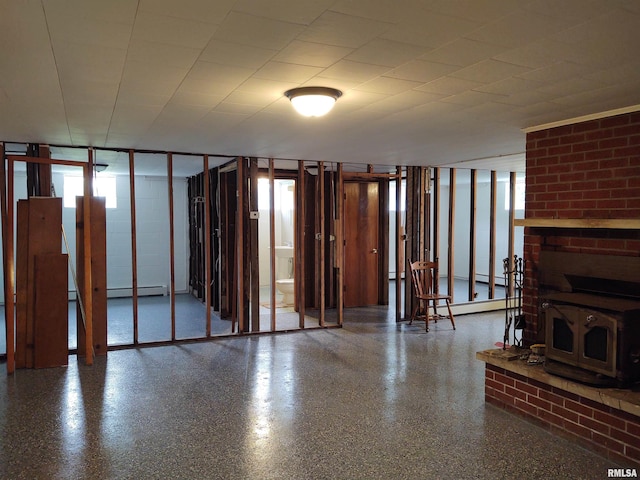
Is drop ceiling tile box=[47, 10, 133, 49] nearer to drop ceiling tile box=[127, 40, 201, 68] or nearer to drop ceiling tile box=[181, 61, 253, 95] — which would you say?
drop ceiling tile box=[127, 40, 201, 68]

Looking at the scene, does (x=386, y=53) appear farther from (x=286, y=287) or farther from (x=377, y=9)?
(x=286, y=287)

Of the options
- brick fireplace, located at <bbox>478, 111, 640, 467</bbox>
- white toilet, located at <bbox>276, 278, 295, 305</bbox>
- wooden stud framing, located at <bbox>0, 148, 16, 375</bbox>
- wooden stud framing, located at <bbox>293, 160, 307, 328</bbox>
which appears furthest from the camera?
white toilet, located at <bbox>276, 278, 295, 305</bbox>

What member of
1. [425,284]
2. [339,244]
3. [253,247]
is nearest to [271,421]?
[253,247]

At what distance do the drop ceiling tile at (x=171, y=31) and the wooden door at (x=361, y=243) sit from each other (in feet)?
17.8

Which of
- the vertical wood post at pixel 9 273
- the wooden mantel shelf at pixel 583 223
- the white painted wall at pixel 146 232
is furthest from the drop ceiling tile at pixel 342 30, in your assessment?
the white painted wall at pixel 146 232

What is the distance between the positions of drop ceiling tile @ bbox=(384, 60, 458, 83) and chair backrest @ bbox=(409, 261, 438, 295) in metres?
4.02

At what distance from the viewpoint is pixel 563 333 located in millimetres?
3066

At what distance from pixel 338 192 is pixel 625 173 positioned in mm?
3762

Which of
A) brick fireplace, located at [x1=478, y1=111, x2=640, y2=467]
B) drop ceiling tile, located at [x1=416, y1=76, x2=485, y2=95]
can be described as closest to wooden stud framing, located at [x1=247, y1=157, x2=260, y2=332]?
brick fireplace, located at [x1=478, y1=111, x2=640, y2=467]

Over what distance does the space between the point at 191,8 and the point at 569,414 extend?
3192 millimetres

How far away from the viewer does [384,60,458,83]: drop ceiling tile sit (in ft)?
7.57

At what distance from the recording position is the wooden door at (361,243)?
24.3 ft

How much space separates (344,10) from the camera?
1711 mm

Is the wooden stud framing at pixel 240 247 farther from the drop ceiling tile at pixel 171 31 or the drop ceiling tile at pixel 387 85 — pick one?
the drop ceiling tile at pixel 171 31
